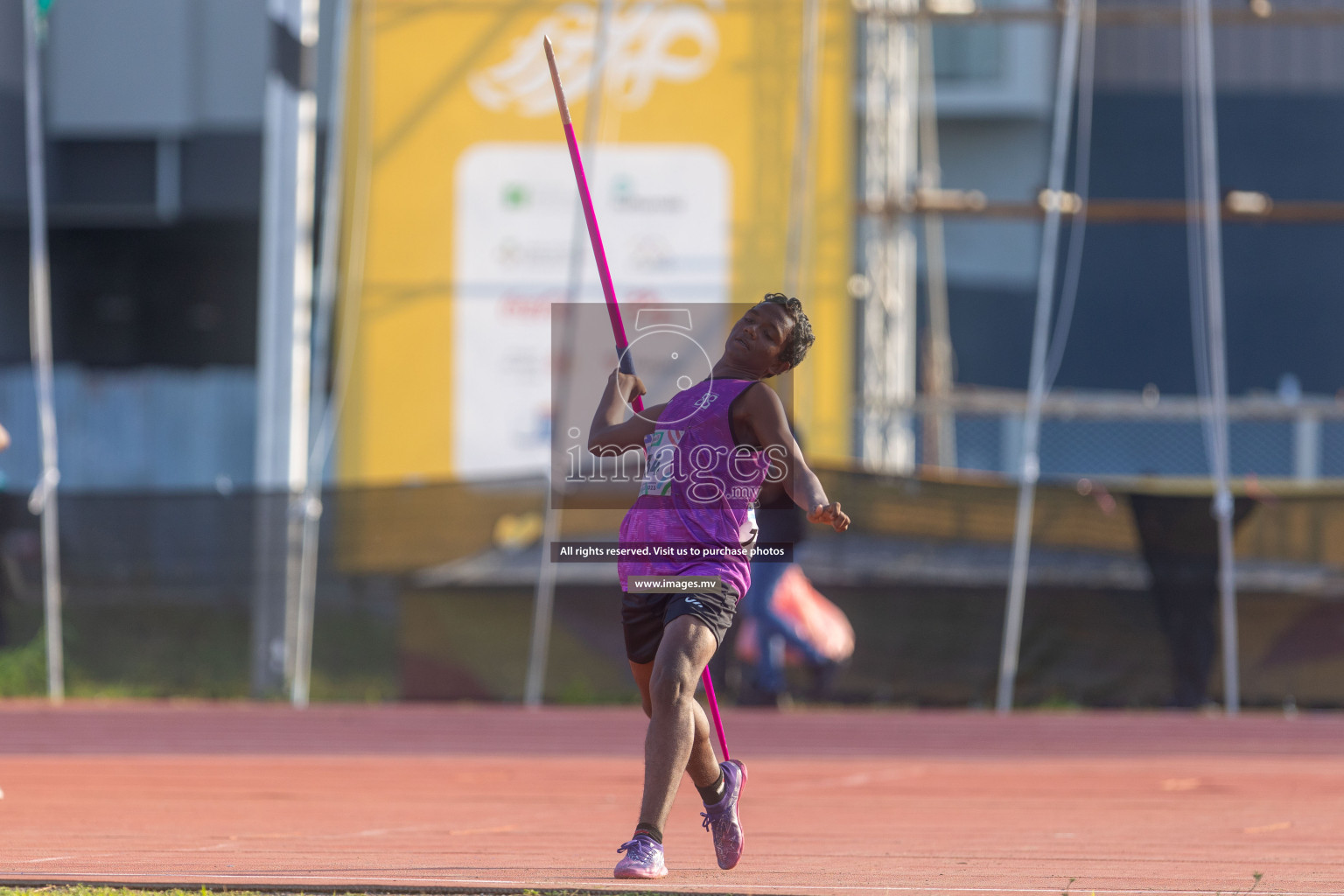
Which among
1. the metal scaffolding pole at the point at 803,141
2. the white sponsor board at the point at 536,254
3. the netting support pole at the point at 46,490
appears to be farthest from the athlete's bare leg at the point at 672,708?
the white sponsor board at the point at 536,254

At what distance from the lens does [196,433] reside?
20.8 m

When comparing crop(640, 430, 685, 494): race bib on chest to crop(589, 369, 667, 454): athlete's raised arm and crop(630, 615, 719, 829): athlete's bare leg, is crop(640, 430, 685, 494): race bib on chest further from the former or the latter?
crop(630, 615, 719, 829): athlete's bare leg

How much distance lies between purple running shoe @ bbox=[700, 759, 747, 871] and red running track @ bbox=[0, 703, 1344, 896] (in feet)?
0.29

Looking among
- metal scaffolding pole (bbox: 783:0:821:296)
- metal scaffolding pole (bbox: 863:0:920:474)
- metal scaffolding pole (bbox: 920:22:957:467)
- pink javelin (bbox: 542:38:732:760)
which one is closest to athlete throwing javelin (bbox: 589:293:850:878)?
pink javelin (bbox: 542:38:732:760)

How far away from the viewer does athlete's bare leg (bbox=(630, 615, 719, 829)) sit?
205 inches

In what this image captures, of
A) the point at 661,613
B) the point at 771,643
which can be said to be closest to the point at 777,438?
the point at 661,613

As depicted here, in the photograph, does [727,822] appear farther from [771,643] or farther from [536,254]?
[536,254]

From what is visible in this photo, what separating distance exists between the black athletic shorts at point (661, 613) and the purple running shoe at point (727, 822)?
0.49m

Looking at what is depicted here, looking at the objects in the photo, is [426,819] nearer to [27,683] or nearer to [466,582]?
[466,582]

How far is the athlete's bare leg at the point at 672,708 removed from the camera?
5.20m

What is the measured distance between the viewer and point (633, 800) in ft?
28.0

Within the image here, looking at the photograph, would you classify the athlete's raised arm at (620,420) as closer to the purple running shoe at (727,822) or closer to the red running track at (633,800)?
the purple running shoe at (727,822)

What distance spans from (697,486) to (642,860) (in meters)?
1.16

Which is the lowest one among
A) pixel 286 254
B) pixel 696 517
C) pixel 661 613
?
pixel 661 613
